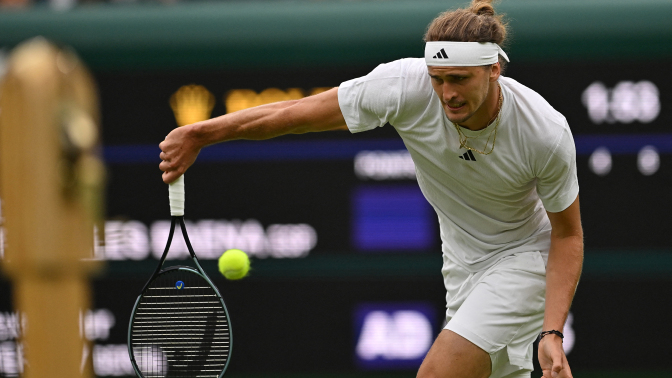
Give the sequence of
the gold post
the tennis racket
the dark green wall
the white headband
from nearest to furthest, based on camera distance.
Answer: the white headband → the tennis racket → the dark green wall → the gold post

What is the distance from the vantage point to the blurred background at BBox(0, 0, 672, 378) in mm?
5387

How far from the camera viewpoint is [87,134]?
556cm

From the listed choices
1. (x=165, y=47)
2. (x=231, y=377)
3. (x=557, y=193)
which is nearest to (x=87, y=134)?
(x=165, y=47)

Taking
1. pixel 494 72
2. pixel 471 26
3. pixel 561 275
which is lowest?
pixel 561 275

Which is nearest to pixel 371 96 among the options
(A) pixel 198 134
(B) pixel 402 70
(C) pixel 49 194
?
(B) pixel 402 70

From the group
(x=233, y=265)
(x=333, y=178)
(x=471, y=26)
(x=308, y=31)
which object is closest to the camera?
(x=471, y=26)

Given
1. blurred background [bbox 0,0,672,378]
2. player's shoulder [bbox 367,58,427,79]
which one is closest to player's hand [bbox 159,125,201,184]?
player's shoulder [bbox 367,58,427,79]

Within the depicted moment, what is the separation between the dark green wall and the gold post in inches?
7.8

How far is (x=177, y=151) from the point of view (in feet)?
10.0

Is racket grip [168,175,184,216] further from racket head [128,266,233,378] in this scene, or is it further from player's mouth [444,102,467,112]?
player's mouth [444,102,467,112]

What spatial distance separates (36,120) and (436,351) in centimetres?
317

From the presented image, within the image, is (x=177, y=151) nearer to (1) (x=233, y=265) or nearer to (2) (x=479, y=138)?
(1) (x=233, y=265)

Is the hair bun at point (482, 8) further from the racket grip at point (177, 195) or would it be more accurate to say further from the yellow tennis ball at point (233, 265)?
the yellow tennis ball at point (233, 265)

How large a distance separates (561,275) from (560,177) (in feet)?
1.09
